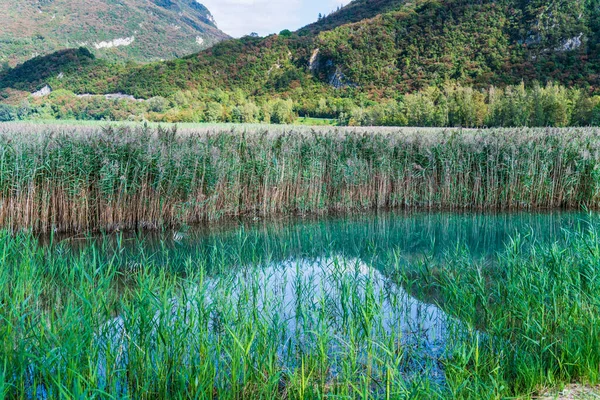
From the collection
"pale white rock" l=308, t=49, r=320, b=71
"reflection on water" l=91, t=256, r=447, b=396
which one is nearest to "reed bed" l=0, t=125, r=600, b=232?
"reflection on water" l=91, t=256, r=447, b=396

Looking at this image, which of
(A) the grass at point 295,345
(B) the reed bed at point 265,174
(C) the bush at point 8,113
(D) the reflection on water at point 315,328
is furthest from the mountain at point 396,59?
(D) the reflection on water at point 315,328

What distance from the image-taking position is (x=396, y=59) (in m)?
66.8

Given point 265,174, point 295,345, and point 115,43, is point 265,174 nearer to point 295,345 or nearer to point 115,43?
point 295,345

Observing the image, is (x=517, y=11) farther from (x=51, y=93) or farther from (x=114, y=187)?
(x=114, y=187)

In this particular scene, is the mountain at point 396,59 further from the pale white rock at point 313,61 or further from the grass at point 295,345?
the grass at point 295,345

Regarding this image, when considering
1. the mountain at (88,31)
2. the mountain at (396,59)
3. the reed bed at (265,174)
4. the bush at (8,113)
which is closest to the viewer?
the reed bed at (265,174)

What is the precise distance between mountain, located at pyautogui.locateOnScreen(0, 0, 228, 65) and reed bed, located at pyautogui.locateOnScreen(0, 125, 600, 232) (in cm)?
8191

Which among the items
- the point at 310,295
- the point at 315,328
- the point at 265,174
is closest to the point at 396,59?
the point at 265,174

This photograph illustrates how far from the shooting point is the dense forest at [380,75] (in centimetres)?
4309

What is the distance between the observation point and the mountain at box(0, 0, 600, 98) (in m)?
51.6

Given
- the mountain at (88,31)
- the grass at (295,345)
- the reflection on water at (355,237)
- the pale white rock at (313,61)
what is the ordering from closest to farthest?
the grass at (295,345) < the reflection on water at (355,237) < the pale white rock at (313,61) < the mountain at (88,31)

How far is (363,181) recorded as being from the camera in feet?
32.2

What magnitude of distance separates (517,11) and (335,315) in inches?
2621

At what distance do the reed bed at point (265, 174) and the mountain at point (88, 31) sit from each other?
269 ft
